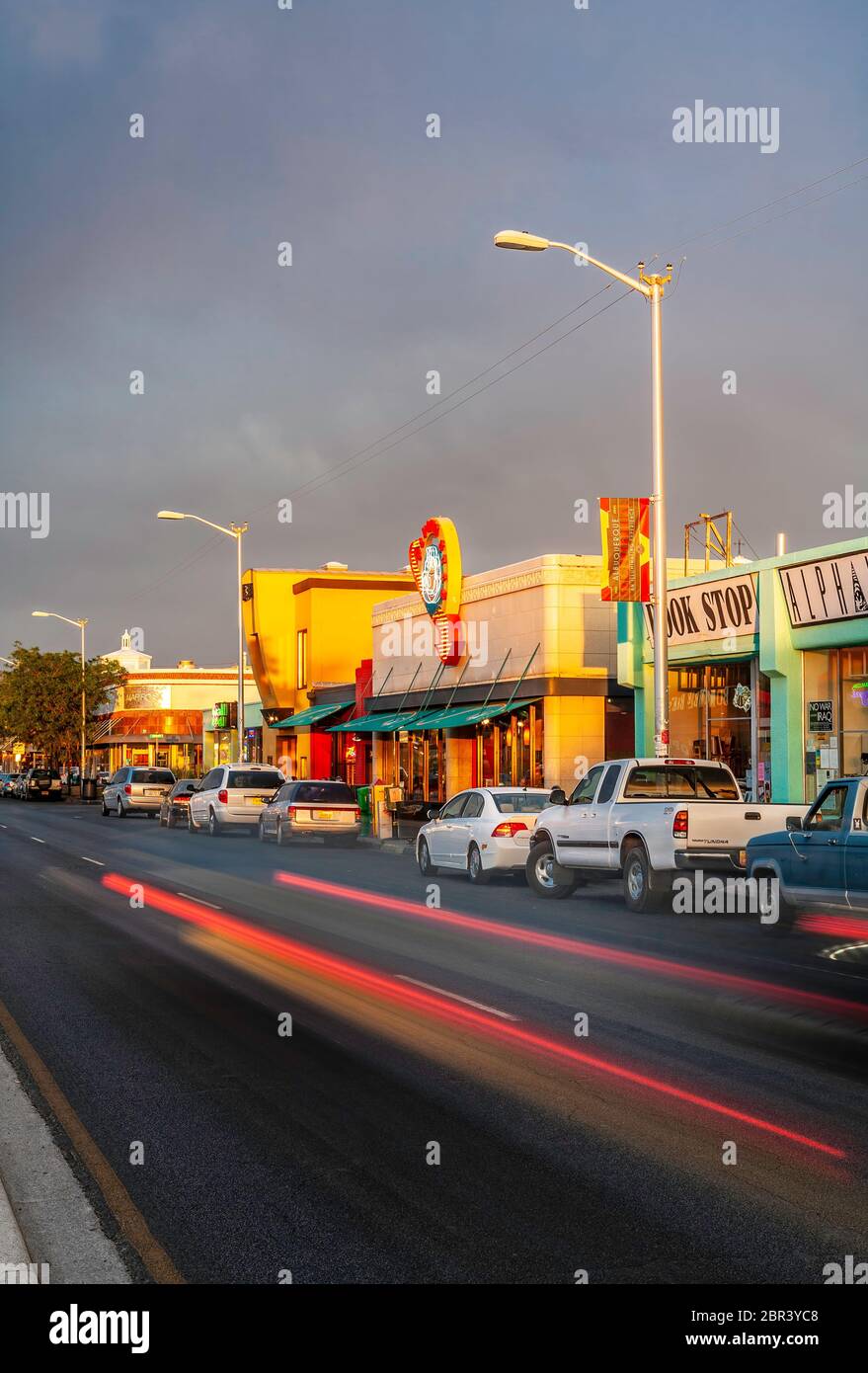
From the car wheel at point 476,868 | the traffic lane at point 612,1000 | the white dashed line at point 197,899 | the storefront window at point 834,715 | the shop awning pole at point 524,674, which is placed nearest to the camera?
the traffic lane at point 612,1000

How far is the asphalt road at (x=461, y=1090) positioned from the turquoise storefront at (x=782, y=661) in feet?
29.4

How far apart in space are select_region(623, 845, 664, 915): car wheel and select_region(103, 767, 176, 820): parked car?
32.9 m

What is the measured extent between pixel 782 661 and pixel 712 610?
271cm

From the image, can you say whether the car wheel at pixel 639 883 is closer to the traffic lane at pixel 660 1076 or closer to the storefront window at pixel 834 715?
the traffic lane at pixel 660 1076

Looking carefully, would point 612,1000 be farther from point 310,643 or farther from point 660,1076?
point 310,643

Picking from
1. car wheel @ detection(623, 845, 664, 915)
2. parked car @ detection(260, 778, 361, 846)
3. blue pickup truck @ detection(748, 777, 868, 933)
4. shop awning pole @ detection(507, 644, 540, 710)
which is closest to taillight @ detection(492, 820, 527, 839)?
car wheel @ detection(623, 845, 664, 915)

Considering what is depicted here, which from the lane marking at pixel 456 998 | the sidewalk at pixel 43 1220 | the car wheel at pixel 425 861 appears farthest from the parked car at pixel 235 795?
the sidewalk at pixel 43 1220

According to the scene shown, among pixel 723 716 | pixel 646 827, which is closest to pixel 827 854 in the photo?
pixel 646 827

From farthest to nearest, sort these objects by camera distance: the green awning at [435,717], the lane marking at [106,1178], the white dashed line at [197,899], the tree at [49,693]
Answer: the tree at [49,693] → the green awning at [435,717] → the white dashed line at [197,899] → the lane marking at [106,1178]

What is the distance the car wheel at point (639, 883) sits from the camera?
59.1 feet
